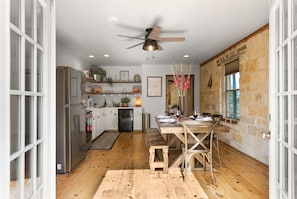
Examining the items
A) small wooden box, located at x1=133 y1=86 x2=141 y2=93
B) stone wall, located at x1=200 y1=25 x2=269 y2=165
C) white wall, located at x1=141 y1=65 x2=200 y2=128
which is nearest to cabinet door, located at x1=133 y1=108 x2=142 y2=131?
white wall, located at x1=141 y1=65 x2=200 y2=128

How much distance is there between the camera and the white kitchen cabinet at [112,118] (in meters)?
7.88

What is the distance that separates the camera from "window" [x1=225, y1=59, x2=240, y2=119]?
5254mm

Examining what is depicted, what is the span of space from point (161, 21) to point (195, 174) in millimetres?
2474

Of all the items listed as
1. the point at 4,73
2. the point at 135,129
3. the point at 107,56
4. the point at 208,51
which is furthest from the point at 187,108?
the point at 4,73

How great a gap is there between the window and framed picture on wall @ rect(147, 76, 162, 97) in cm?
276

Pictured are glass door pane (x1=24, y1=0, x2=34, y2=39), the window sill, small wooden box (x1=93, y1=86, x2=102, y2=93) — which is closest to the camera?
glass door pane (x1=24, y1=0, x2=34, y2=39)

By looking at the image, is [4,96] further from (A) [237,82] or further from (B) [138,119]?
(B) [138,119]

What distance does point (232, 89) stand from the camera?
555cm

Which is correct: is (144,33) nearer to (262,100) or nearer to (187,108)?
(262,100)

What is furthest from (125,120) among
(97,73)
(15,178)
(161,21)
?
(15,178)

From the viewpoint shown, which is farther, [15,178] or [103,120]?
[103,120]

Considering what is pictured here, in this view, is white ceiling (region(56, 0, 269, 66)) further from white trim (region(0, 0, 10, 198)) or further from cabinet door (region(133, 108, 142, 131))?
cabinet door (region(133, 108, 142, 131))

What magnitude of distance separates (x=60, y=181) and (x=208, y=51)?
4.59m

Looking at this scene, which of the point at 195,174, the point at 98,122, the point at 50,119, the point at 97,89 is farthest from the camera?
the point at 97,89
